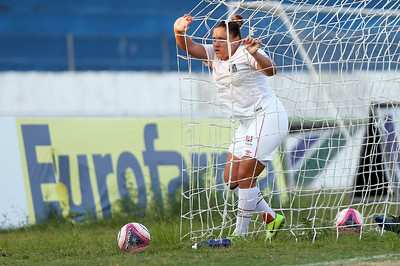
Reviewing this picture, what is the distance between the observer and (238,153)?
20.7ft

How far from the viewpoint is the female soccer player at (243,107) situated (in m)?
6.17

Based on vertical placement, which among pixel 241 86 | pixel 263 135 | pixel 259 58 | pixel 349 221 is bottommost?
pixel 349 221

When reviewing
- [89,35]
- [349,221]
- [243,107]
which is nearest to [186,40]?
[243,107]

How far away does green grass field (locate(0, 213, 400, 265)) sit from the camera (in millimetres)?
5164

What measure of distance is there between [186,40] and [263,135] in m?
1.13

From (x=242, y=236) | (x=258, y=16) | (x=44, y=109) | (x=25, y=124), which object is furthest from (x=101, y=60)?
(x=242, y=236)

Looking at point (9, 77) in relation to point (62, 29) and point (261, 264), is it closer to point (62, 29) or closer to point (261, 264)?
point (62, 29)

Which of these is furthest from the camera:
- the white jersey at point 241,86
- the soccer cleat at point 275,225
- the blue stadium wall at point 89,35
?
the blue stadium wall at point 89,35

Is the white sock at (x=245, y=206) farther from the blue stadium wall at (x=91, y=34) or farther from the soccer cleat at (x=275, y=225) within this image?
the blue stadium wall at (x=91, y=34)

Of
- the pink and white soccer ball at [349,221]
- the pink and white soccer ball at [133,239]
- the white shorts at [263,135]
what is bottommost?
the pink and white soccer ball at [349,221]

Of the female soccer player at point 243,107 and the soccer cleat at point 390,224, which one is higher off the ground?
the female soccer player at point 243,107

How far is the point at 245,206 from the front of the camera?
6.26 m

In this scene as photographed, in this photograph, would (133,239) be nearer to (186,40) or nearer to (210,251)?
(210,251)

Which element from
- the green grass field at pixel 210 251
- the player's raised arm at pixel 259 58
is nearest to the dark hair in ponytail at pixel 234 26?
the player's raised arm at pixel 259 58
